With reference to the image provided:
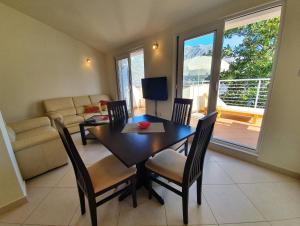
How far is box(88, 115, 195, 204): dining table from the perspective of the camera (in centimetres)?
114

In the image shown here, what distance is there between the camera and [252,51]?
387cm

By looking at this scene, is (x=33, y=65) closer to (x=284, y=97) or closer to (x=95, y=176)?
(x=95, y=176)

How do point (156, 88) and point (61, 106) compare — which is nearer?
point (156, 88)

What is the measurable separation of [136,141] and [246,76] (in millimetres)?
4086

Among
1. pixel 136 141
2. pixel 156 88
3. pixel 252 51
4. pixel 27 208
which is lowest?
pixel 27 208

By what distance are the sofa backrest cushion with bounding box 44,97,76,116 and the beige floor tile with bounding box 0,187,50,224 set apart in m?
2.52

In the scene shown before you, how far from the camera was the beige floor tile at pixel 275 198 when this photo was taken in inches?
53.8

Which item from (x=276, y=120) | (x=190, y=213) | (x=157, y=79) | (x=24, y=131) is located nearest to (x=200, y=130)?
(x=190, y=213)

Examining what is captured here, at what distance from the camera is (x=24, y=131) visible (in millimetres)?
2635

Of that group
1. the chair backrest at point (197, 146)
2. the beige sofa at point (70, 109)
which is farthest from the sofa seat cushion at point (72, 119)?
the chair backrest at point (197, 146)

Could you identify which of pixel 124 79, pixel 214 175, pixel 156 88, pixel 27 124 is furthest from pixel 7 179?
pixel 124 79

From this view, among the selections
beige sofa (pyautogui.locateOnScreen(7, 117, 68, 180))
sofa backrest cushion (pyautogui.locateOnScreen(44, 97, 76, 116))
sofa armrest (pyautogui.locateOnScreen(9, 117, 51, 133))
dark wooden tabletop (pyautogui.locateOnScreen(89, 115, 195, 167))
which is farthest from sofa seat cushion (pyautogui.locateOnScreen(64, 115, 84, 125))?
dark wooden tabletop (pyautogui.locateOnScreen(89, 115, 195, 167))

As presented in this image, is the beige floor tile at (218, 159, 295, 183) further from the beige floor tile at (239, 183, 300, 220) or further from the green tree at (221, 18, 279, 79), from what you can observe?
the green tree at (221, 18, 279, 79)

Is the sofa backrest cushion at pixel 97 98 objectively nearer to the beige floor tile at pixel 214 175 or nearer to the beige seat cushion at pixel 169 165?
the beige seat cushion at pixel 169 165
